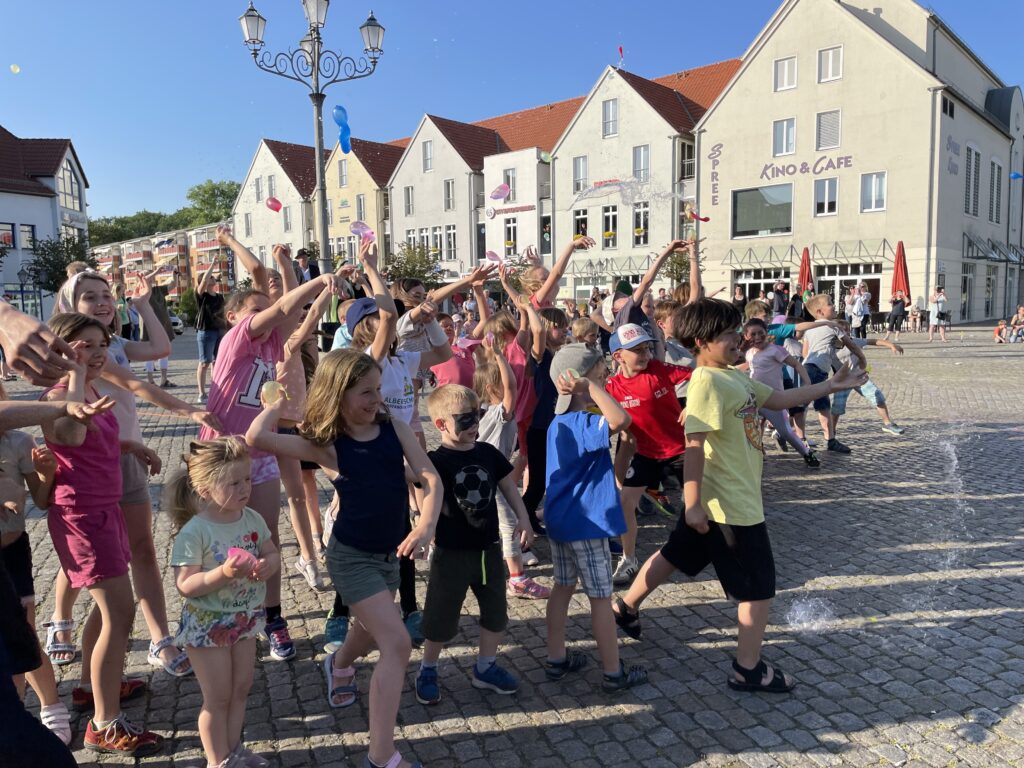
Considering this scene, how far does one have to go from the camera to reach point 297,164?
5247 cm

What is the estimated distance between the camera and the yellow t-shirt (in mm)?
3377

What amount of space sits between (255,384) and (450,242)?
136 feet

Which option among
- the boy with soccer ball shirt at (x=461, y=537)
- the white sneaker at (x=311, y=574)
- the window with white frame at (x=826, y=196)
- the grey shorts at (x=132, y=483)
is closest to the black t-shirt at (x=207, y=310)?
the white sneaker at (x=311, y=574)

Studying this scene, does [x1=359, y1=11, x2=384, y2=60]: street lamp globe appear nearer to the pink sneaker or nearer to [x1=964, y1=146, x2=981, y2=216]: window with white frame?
the pink sneaker

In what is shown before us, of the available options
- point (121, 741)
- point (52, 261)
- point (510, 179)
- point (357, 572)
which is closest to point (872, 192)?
point (510, 179)

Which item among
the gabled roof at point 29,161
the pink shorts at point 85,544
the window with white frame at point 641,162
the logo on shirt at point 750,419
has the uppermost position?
the gabled roof at point 29,161

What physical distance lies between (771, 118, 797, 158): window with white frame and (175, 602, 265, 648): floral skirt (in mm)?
34336

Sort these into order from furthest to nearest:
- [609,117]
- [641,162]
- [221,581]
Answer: [609,117], [641,162], [221,581]

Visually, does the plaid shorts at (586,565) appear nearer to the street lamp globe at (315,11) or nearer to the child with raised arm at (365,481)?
the child with raised arm at (365,481)

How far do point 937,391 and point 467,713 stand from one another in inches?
476

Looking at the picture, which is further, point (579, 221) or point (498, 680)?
point (579, 221)

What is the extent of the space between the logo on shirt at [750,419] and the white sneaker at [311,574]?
280 centimetres

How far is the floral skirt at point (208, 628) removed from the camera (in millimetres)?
2670

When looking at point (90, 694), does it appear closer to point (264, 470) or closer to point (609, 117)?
point (264, 470)
